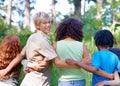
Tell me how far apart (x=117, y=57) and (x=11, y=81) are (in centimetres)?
124

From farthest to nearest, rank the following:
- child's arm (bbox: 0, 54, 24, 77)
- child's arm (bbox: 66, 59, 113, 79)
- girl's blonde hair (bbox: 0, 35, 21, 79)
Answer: girl's blonde hair (bbox: 0, 35, 21, 79), child's arm (bbox: 0, 54, 24, 77), child's arm (bbox: 66, 59, 113, 79)

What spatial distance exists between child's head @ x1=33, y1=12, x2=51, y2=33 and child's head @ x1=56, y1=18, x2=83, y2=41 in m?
0.18

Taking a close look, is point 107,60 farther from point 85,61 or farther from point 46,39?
point 46,39

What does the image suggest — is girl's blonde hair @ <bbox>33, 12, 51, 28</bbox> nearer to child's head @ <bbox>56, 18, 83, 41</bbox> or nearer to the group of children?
the group of children

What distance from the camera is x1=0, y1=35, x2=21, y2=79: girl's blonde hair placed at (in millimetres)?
4152

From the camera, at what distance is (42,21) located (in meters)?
3.87

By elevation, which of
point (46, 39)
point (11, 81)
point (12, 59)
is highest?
point (46, 39)

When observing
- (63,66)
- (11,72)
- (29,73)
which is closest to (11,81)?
(11,72)

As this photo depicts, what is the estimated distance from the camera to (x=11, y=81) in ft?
13.8

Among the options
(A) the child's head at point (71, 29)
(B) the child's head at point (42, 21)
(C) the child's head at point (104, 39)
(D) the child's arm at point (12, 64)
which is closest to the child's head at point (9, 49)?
(D) the child's arm at point (12, 64)

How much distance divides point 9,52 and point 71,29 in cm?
77

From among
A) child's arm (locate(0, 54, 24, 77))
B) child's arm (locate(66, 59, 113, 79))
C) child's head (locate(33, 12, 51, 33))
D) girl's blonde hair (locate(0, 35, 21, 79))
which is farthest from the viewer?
girl's blonde hair (locate(0, 35, 21, 79))

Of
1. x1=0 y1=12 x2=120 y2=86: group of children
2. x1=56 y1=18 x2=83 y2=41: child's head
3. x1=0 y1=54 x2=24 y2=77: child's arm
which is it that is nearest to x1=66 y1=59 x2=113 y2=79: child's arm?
x1=0 y1=12 x2=120 y2=86: group of children

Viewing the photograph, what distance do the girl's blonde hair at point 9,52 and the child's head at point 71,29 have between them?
1.76ft
